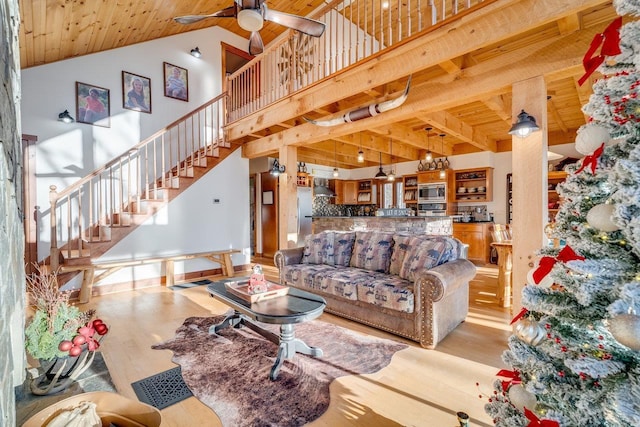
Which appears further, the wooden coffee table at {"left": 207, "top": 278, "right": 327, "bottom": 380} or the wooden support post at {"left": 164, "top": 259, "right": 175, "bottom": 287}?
the wooden support post at {"left": 164, "top": 259, "right": 175, "bottom": 287}

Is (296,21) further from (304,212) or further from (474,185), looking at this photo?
(474,185)

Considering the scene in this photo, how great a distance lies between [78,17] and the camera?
146 inches

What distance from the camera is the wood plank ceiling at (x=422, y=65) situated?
8.21ft

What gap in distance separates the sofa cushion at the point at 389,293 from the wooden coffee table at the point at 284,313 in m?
0.71

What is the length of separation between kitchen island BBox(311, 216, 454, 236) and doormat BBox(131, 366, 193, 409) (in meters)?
5.25

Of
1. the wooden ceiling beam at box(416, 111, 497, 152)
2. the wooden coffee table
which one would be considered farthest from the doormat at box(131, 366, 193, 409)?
the wooden ceiling beam at box(416, 111, 497, 152)

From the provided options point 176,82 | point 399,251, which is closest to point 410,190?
point 399,251

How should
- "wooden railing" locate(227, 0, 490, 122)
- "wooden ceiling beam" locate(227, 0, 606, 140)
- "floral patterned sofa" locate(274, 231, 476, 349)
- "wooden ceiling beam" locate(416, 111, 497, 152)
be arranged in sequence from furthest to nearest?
1. "wooden ceiling beam" locate(416, 111, 497, 152)
2. "wooden railing" locate(227, 0, 490, 122)
3. "floral patterned sofa" locate(274, 231, 476, 349)
4. "wooden ceiling beam" locate(227, 0, 606, 140)

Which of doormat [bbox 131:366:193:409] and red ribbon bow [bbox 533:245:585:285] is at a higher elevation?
red ribbon bow [bbox 533:245:585:285]

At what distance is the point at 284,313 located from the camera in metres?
2.13

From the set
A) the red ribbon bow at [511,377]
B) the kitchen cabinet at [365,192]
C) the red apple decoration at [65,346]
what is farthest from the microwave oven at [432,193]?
the red apple decoration at [65,346]

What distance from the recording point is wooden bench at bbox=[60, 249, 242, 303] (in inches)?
163

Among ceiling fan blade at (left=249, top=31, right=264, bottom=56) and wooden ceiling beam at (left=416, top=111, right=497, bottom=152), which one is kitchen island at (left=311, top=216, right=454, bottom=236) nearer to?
wooden ceiling beam at (left=416, top=111, right=497, bottom=152)

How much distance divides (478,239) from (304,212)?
13.7ft
